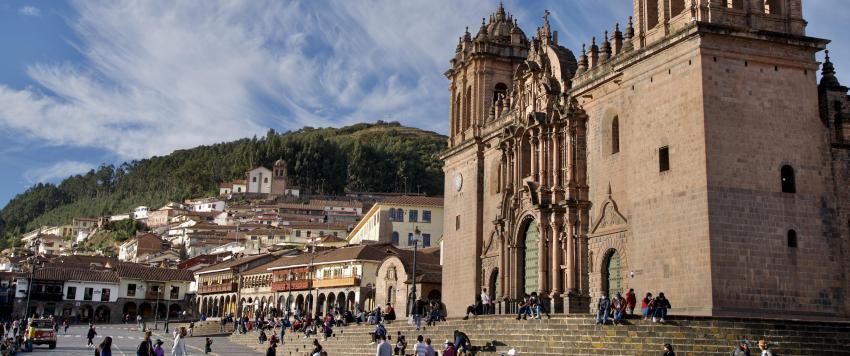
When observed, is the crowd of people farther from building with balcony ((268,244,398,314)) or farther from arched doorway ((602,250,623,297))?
building with balcony ((268,244,398,314))

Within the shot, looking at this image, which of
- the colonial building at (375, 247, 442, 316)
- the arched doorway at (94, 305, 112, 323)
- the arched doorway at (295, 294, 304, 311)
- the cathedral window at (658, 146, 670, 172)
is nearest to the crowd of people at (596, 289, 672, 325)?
the cathedral window at (658, 146, 670, 172)

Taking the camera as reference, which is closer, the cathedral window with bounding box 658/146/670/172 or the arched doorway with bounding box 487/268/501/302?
the cathedral window with bounding box 658/146/670/172

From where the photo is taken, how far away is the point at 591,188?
99.1ft

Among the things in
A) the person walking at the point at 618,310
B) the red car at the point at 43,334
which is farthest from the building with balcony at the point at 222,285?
the person walking at the point at 618,310

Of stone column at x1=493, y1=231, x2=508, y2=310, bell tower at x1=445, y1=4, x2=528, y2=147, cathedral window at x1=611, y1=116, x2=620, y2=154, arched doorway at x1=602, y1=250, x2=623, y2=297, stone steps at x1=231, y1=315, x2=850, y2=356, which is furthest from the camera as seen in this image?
bell tower at x1=445, y1=4, x2=528, y2=147

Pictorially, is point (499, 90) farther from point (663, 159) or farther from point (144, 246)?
point (144, 246)

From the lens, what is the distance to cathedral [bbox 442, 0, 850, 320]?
78.0ft

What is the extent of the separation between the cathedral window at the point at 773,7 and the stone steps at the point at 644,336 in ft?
34.7

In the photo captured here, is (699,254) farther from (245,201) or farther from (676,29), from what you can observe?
(245,201)

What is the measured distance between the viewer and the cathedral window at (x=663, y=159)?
84.2 ft

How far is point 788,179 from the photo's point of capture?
24938 millimetres

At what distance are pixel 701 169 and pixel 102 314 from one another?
244 feet

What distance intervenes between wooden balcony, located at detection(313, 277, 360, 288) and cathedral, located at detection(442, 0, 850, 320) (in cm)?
2912

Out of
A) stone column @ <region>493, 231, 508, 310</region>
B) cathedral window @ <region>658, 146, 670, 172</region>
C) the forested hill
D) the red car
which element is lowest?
the red car
